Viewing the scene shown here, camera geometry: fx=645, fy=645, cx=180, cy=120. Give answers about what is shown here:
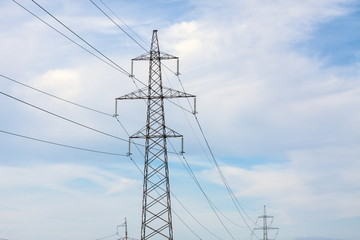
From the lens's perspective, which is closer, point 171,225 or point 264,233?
point 171,225

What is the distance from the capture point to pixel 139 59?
204 ft

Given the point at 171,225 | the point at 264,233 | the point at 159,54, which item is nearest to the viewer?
the point at 171,225

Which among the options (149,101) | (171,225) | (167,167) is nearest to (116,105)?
(149,101)

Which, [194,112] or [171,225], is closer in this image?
[171,225]

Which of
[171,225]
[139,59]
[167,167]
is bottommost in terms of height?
[171,225]

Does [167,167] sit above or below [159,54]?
below

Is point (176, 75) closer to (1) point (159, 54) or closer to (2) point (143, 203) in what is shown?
(1) point (159, 54)

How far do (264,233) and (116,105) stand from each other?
271 feet

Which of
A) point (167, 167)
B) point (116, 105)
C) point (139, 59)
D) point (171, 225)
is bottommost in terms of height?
point (171, 225)

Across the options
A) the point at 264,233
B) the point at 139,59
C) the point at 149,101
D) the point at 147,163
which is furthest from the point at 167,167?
the point at 264,233

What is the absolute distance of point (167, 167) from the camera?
58938 millimetres

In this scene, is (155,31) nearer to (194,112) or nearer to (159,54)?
(159,54)

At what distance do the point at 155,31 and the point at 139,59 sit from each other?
10.5ft

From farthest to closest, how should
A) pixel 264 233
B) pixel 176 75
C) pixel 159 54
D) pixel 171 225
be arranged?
pixel 264 233 < pixel 176 75 < pixel 159 54 < pixel 171 225
